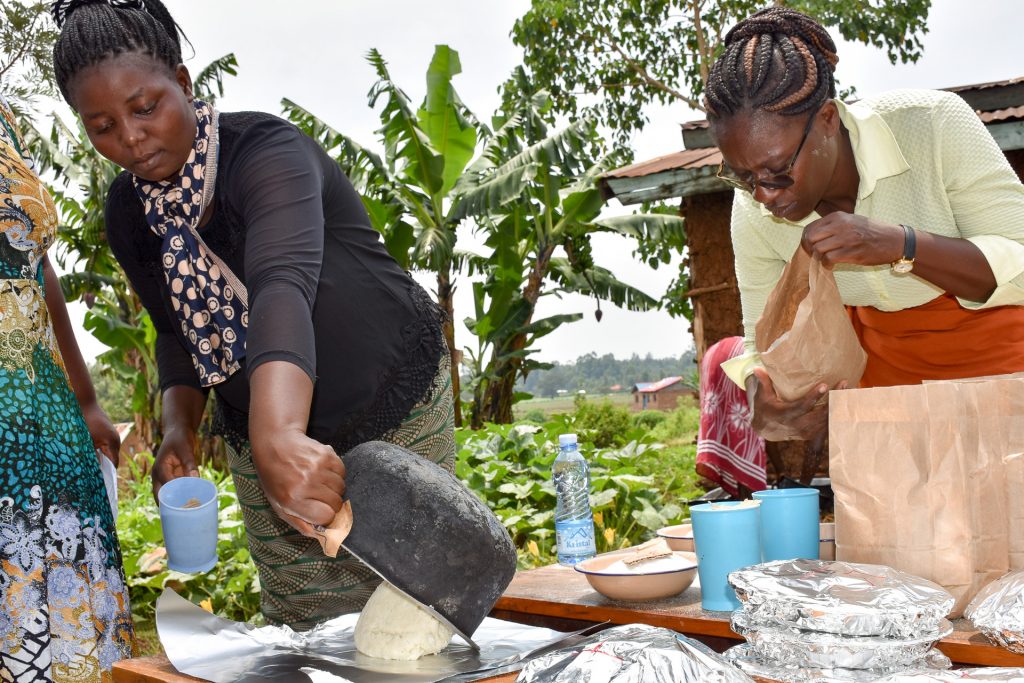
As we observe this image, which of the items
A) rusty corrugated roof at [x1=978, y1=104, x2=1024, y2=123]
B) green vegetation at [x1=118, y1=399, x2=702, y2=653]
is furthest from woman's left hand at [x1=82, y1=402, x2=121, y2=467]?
rusty corrugated roof at [x1=978, y1=104, x2=1024, y2=123]

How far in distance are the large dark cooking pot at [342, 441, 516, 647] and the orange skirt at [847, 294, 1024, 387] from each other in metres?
1.25

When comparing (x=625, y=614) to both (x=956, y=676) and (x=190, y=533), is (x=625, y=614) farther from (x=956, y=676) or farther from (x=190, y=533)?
(x=190, y=533)

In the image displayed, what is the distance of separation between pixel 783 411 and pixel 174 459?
1.32 meters

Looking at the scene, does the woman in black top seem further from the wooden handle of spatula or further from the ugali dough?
the ugali dough

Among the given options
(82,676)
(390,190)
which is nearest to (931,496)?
(82,676)

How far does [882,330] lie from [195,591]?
12.6 ft

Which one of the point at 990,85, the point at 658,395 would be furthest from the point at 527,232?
the point at 658,395

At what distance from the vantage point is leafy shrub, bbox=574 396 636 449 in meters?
9.96

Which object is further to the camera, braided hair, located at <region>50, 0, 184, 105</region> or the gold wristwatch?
the gold wristwatch

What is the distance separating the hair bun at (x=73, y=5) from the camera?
5.57 feet

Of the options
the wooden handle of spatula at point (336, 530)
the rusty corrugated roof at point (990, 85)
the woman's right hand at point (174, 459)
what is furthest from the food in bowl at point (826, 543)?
the rusty corrugated roof at point (990, 85)

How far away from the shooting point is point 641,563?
68.2 inches

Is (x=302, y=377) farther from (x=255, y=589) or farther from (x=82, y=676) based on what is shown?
(x=255, y=589)

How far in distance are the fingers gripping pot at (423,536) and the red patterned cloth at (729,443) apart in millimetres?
2645
